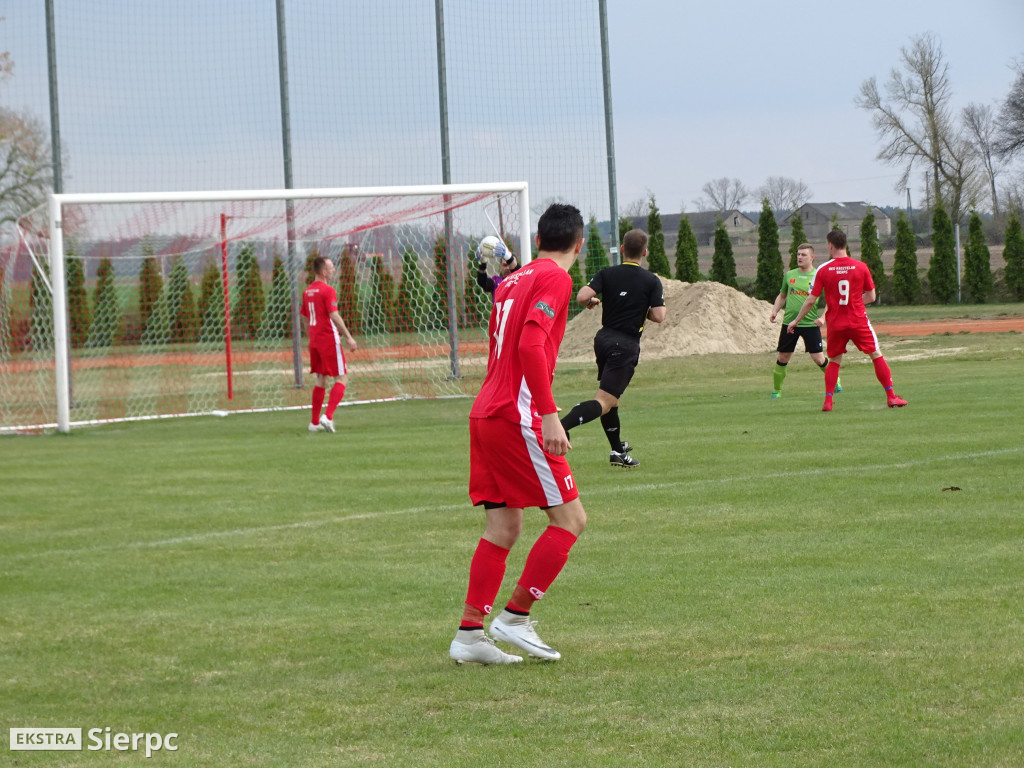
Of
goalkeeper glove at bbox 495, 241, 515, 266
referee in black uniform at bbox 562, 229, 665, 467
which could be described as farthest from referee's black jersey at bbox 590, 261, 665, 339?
goalkeeper glove at bbox 495, 241, 515, 266

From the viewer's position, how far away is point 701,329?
32.9 metres

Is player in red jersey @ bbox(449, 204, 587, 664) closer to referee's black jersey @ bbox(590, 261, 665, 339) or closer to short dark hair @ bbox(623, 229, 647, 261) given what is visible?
short dark hair @ bbox(623, 229, 647, 261)

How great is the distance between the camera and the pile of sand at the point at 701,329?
106 ft

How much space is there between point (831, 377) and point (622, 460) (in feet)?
17.0

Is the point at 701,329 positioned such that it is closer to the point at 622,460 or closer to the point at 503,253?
the point at 622,460

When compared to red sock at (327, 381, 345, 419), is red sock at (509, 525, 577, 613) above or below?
below

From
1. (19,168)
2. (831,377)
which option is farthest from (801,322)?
(19,168)

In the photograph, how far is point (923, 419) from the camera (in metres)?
14.1

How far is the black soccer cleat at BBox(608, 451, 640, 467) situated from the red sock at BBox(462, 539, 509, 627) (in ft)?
19.9

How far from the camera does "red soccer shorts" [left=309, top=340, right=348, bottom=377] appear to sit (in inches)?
661

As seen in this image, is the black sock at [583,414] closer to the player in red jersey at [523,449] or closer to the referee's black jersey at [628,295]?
the referee's black jersey at [628,295]

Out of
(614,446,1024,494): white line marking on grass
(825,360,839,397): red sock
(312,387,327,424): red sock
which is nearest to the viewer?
(614,446,1024,494): white line marking on grass

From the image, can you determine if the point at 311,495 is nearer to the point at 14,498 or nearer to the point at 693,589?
the point at 14,498

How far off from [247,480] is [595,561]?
533 centimetres
